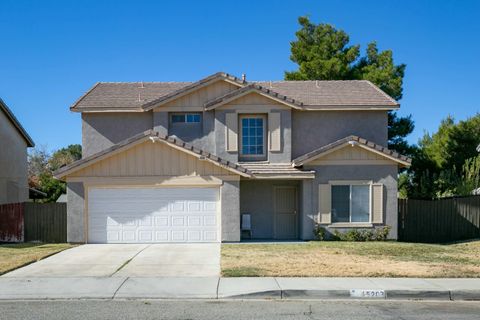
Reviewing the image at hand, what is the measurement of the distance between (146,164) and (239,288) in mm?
9449

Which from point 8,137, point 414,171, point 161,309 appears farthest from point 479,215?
point 8,137

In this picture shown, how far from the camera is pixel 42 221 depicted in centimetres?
2070

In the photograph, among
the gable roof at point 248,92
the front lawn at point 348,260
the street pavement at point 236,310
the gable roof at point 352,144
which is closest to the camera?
the street pavement at point 236,310

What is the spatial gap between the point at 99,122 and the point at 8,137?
A: 7.92 metres

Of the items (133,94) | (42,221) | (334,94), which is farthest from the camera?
(133,94)

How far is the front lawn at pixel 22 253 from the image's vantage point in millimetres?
13680

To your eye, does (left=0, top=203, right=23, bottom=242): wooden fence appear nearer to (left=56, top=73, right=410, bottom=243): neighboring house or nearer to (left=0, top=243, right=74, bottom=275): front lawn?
(left=0, top=243, right=74, bottom=275): front lawn

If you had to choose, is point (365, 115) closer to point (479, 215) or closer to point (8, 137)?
point (479, 215)

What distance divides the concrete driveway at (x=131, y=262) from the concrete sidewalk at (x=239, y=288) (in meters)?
0.82

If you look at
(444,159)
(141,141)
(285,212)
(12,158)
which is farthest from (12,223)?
(444,159)

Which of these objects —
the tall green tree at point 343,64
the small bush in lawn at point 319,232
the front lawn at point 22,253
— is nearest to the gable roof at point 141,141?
the front lawn at point 22,253

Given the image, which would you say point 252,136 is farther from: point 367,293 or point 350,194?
point 367,293

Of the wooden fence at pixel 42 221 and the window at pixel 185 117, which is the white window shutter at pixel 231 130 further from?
the wooden fence at pixel 42 221

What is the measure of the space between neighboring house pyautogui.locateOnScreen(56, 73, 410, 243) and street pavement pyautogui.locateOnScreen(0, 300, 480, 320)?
9.40 m
